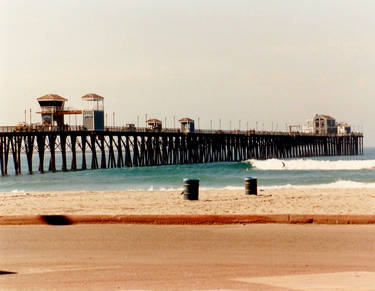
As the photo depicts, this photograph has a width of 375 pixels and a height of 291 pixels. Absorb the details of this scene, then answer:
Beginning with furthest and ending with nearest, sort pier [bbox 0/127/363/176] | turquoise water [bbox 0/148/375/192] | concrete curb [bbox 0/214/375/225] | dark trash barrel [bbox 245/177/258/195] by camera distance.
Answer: pier [bbox 0/127/363/176], turquoise water [bbox 0/148/375/192], dark trash barrel [bbox 245/177/258/195], concrete curb [bbox 0/214/375/225]

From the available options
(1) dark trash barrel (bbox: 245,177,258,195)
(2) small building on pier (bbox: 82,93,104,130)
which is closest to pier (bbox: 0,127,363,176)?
(2) small building on pier (bbox: 82,93,104,130)

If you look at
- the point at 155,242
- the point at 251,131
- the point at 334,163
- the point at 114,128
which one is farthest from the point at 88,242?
the point at 251,131

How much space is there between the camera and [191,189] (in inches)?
595

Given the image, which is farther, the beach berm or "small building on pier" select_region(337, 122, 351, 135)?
"small building on pier" select_region(337, 122, 351, 135)

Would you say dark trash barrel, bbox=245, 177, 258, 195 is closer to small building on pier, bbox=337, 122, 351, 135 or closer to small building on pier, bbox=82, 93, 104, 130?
small building on pier, bbox=82, 93, 104, 130

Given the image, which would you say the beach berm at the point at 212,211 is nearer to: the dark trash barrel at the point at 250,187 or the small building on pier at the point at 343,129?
the dark trash barrel at the point at 250,187

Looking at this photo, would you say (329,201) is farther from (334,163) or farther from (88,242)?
(334,163)

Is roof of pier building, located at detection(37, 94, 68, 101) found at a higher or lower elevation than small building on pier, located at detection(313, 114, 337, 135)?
higher

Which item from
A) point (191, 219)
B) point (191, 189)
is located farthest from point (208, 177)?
point (191, 219)

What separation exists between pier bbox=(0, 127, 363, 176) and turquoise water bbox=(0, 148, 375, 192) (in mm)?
2002

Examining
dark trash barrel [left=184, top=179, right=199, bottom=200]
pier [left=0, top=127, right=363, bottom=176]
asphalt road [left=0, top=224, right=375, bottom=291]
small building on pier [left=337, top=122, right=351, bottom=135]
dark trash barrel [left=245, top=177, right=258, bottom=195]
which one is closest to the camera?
asphalt road [left=0, top=224, right=375, bottom=291]

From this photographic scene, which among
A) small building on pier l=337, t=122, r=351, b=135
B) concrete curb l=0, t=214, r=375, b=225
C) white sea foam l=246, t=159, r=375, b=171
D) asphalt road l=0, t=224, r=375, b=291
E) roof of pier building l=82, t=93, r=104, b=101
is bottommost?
white sea foam l=246, t=159, r=375, b=171

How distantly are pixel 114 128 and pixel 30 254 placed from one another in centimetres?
4984

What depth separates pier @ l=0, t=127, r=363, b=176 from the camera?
49.9 m
